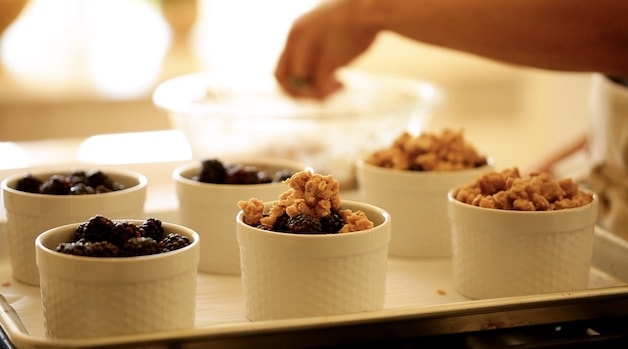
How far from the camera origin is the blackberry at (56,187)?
3.97 feet

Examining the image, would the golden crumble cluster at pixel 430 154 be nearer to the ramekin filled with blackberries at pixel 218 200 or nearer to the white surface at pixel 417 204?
the white surface at pixel 417 204

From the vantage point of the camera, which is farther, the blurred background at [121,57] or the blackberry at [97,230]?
the blurred background at [121,57]

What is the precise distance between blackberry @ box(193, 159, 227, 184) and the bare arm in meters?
0.32

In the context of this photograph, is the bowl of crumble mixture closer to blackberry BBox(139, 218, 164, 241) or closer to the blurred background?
blackberry BBox(139, 218, 164, 241)

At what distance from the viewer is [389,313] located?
3.23 ft

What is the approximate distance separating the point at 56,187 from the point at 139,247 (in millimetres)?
284

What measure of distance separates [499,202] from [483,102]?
110 inches

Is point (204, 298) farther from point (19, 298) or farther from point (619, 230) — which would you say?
point (619, 230)

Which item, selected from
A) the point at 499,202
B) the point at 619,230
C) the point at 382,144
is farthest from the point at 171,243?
the point at 619,230

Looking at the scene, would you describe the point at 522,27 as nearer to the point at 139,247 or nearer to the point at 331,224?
the point at 331,224

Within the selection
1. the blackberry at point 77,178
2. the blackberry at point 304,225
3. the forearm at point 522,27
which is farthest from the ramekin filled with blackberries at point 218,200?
the forearm at point 522,27

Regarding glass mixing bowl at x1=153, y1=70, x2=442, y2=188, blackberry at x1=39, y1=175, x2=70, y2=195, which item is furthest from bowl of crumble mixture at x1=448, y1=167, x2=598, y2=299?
blackberry at x1=39, y1=175, x2=70, y2=195

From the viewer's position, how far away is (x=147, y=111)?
3619mm

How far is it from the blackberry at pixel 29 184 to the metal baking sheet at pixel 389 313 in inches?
4.4
